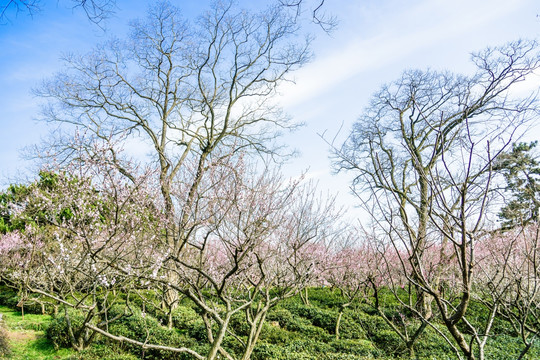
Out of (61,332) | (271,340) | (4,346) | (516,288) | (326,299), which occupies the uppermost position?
(516,288)

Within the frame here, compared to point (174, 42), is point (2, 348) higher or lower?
lower

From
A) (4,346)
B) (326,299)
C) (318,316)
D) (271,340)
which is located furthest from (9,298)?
(326,299)

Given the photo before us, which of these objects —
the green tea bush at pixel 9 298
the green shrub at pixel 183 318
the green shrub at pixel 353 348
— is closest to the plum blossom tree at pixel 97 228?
the green shrub at pixel 183 318

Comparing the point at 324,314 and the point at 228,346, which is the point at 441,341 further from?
the point at 228,346

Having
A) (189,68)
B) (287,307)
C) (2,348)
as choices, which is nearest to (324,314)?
(287,307)

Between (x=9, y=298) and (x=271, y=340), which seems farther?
(x=9, y=298)

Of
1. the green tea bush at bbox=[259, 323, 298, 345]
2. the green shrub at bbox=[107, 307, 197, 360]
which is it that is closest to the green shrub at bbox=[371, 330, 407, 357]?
the green tea bush at bbox=[259, 323, 298, 345]

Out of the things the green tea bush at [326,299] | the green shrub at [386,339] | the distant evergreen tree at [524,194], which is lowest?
the green tea bush at [326,299]

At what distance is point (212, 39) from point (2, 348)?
1260 cm

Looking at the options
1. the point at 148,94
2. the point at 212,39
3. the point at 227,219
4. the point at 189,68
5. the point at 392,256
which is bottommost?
the point at 392,256

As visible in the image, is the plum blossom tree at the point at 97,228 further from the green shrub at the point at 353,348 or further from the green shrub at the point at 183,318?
the green shrub at the point at 353,348

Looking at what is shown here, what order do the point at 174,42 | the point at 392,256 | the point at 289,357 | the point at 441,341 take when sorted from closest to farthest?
the point at 289,357
the point at 441,341
the point at 174,42
the point at 392,256

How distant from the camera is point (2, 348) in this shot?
779cm

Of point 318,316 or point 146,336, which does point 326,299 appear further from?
point 146,336
